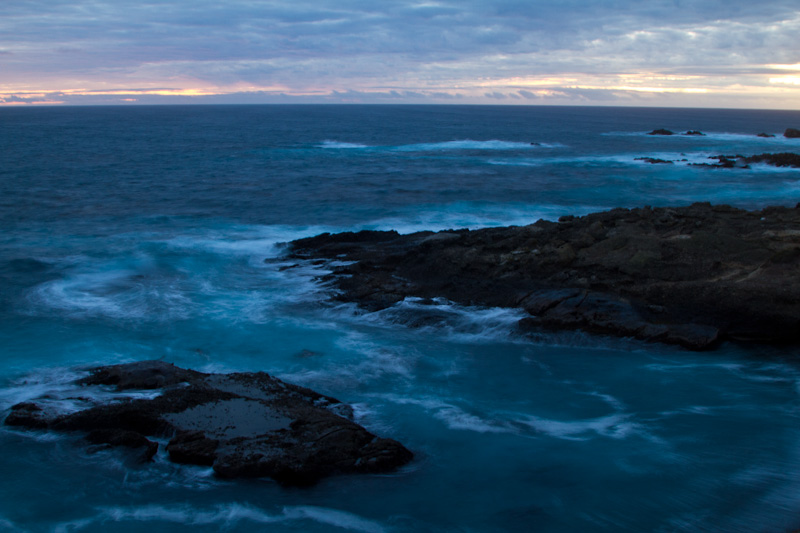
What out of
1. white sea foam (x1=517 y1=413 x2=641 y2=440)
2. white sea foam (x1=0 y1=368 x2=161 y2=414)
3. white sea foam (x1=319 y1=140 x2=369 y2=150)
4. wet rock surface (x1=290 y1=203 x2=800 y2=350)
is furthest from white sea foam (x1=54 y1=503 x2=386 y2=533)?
white sea foam (x1=319 y1=140 x2=369 y2=150)

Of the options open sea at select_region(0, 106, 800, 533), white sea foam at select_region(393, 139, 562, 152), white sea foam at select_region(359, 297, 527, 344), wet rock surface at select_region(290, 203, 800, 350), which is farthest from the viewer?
white sea foam at select_region(393, 139, 562, 152)

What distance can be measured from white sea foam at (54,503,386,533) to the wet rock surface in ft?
23.9

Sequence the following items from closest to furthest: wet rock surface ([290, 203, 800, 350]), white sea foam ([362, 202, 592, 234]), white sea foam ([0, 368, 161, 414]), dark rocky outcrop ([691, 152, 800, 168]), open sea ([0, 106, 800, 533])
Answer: open sea ([0, 106, 800, 533])
white sea foam ([0, 368, 161, 414])
wet rock surface ([290, 203, 800, 350])
white sea foam ([362, 202, 592, 234])
dark rocky outcrop ([691, 152, 800, 168])

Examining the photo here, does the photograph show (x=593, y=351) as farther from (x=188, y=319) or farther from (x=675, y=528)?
(x=188, y=319)

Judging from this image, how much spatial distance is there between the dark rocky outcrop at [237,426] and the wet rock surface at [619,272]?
535 cm

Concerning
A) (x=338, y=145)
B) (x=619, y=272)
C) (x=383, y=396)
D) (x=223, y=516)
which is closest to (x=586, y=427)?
(x=383, y=396)

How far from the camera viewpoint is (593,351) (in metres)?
11.8

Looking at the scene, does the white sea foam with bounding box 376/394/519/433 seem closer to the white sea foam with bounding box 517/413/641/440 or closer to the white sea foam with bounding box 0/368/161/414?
the white sea foam with bounding box 517/413/641/440

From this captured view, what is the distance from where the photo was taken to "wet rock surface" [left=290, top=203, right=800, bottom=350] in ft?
39.6

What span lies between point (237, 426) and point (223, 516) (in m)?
1.54

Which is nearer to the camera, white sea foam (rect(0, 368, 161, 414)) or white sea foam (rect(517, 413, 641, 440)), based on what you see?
white sea foam (rect(517, 413, 641, 440))

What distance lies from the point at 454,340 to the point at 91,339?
8397 millimetres

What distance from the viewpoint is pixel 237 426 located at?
27.7 feet

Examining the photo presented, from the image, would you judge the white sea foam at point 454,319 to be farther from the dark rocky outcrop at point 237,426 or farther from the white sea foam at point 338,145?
the white sea foam at point 338,145
